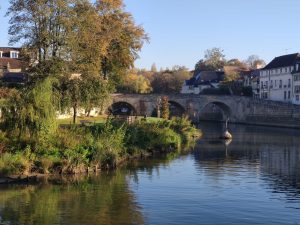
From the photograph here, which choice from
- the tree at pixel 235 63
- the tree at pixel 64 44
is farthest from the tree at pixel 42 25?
the tree at pixel 235 63

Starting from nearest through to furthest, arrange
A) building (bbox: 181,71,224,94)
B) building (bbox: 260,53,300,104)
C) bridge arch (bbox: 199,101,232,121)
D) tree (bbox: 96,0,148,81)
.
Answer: tree (bbox: 96,0,148,81) → building (bbox: 260,53,300,104) → bridge arch (bbox: 199,101,232,121) → building (bbox: 181,71,224,94)

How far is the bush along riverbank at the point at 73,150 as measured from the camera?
31219 mm

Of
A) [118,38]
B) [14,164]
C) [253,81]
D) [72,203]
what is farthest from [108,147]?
[253,81]

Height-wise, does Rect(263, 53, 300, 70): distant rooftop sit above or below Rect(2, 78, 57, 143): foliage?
above

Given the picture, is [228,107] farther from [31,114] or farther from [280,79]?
[31,114]

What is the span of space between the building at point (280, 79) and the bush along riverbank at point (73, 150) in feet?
215

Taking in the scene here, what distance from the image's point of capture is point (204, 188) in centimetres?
2927

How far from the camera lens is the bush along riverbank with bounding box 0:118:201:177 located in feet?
102

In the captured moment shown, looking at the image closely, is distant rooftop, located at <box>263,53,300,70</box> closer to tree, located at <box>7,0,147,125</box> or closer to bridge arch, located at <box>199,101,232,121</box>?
bridge arch, located at <box>199,101,232,121</box>

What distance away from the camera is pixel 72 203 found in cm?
2514

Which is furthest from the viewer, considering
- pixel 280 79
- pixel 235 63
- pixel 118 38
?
pixel 235 63

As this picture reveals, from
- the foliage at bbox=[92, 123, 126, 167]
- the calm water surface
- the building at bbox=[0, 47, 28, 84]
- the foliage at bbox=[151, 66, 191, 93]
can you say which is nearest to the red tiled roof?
the building at bbox=[0, 47, 28, 84]

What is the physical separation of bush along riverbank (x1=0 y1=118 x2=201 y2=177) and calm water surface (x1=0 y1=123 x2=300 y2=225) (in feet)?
4.69

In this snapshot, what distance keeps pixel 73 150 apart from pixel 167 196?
9046mm
